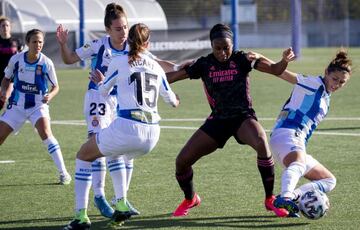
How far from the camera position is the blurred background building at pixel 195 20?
32.3 metres

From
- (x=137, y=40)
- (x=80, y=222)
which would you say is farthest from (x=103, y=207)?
(x=137, y=40)

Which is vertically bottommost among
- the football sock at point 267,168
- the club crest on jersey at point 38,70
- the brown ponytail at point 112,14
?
the football sock at point 267,168

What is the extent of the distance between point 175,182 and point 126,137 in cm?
306

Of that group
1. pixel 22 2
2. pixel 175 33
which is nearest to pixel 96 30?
pixel 175 33

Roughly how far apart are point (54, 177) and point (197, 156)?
10.1ft

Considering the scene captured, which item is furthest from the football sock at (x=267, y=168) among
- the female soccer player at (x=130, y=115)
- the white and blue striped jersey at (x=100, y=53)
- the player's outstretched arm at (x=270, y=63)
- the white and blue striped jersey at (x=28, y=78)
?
the white and blue striped jersey at (x=28, y=78)

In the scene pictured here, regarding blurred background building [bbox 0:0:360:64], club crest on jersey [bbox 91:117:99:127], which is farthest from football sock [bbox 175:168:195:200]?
blurred background building [bbox 0:0:360:64]

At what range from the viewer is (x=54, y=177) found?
36.0 ft

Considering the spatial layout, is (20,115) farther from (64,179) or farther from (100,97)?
(100,97)

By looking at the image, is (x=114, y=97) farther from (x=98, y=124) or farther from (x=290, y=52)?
(x=290, y=52)

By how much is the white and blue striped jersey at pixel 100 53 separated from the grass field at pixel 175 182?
4.88 ft

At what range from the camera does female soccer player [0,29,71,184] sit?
35.7 ft

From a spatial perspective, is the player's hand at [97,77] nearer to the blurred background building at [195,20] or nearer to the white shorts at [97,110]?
the white shorts at [97,110]

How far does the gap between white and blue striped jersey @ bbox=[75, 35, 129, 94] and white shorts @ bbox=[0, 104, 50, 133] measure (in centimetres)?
223
